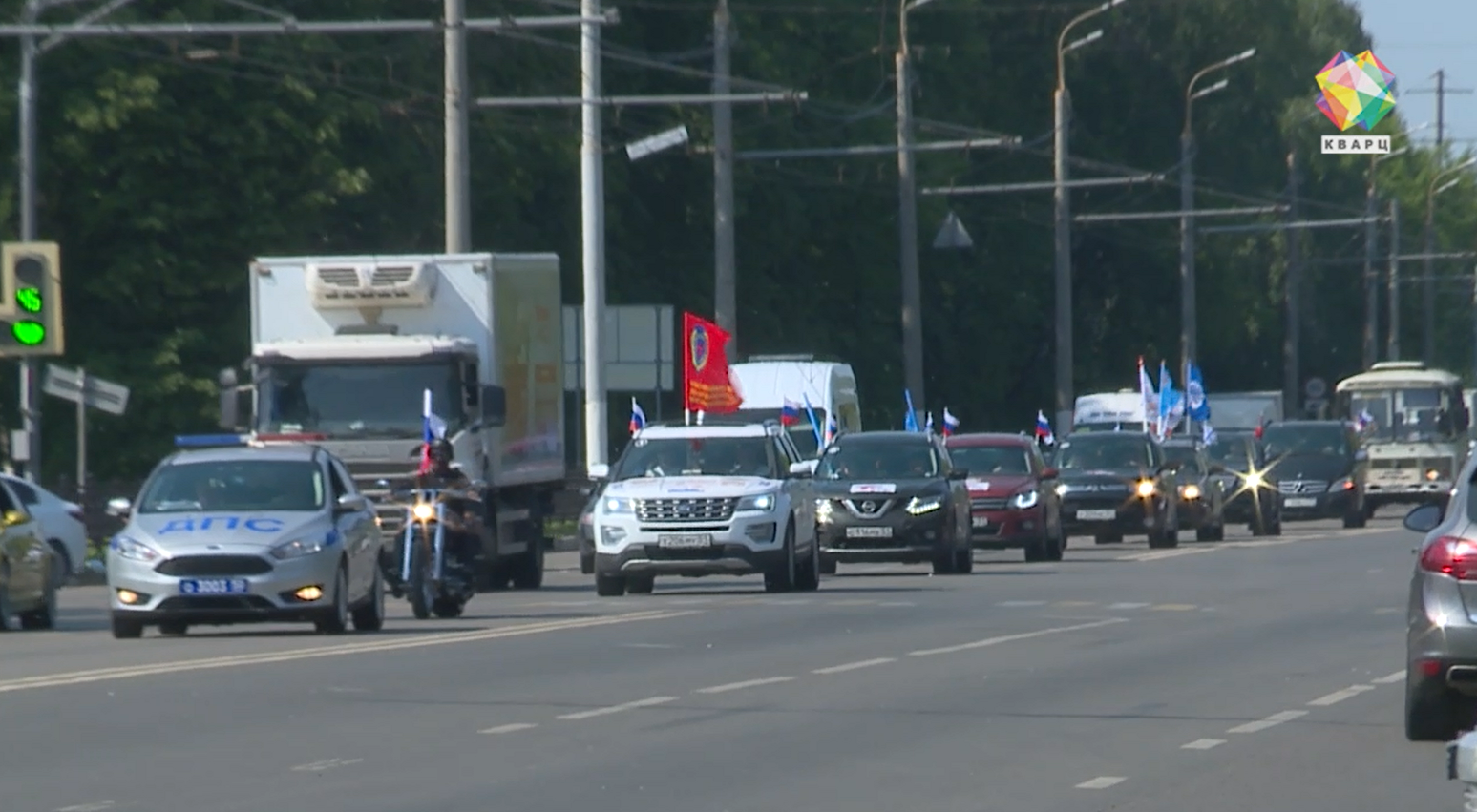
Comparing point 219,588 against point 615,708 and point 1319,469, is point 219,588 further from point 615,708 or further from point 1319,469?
point 1319,469

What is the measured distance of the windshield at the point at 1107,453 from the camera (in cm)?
4662

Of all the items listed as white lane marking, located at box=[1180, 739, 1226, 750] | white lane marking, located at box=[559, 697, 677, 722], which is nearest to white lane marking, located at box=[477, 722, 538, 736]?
white lane marking, located at box=[559, 697, 677, 722]

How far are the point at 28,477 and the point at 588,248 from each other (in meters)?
10.5

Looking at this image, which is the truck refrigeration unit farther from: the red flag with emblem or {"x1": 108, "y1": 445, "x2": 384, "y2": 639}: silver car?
the red flag with emblem

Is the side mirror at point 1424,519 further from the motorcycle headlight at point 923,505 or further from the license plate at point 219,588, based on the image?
the motorcycle headlight at point 923,505

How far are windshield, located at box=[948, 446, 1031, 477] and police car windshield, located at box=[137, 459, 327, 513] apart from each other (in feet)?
58.8

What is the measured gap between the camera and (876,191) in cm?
6994

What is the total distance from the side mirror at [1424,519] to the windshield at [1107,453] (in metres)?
30.5

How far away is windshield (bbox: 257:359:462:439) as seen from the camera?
31016 mm

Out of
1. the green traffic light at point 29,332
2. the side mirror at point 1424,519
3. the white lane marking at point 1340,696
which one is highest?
the green traffic light at point 29,332

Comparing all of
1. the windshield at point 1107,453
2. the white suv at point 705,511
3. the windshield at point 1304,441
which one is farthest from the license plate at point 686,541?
the windshield at point 1304,441

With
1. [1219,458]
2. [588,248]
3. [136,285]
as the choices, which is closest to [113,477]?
[136,285]

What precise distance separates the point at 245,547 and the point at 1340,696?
880cm

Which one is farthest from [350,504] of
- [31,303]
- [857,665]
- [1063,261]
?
[1063,261]
